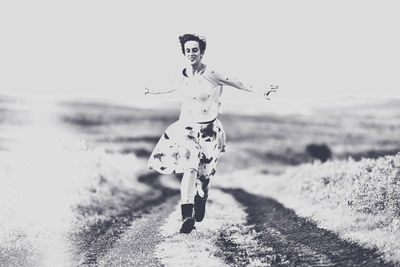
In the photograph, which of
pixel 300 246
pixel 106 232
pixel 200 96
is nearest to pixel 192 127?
pixel 200 96

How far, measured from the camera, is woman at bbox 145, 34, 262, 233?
10789 millimetres

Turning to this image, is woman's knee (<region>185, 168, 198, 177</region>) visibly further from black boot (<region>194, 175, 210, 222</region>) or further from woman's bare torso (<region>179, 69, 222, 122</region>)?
woman's bare torso (<region>179, 69, 222, 122</region>)

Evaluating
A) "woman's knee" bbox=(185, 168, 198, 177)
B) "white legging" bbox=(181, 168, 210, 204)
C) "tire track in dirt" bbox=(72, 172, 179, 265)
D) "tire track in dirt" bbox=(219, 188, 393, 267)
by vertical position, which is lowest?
"tire track in dirt" bbox=(72, 172, 179, 265)

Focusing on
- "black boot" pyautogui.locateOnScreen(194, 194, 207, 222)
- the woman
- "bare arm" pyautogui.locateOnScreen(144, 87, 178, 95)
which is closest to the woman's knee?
the woman

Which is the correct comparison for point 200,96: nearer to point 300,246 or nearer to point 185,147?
point 185,147

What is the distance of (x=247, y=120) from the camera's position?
75938 mm

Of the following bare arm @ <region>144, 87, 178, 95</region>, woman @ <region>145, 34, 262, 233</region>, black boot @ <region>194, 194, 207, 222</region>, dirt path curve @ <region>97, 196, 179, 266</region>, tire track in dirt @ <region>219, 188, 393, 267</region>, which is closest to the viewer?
tire track in dirt @ <region>219, 188, 393, 267</region>

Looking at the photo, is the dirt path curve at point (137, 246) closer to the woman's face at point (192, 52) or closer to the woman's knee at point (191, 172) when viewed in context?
the woman's knee at point (191, 172)

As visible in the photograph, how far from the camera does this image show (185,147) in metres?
10.9

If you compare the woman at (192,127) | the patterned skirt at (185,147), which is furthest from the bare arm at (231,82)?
the patterned skirt at (185,147)

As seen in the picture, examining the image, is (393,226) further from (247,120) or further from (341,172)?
(247,120)

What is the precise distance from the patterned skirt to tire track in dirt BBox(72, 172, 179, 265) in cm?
189

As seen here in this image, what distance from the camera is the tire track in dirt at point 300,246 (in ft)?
27.7

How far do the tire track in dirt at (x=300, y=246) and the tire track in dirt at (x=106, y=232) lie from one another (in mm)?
2275
